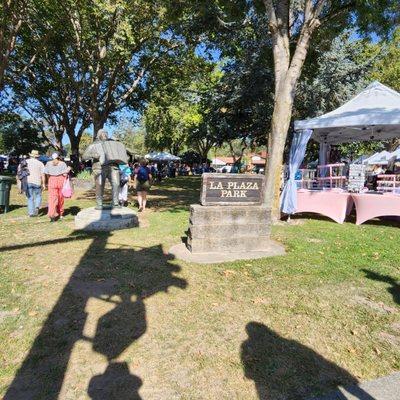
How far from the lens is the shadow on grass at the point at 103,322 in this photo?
2.97 m

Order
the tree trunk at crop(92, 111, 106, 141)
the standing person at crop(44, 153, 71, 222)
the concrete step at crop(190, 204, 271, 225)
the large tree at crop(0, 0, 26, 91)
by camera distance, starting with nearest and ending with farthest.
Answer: the concrete step at crop(190, 204, 271, 225) < the standing person at crop(44, 153, 71, 222) < the large tree at crop(0, 0, 26, 91) < the tree trunk at crop(92, 111, 106, 141)

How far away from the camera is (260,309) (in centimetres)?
439

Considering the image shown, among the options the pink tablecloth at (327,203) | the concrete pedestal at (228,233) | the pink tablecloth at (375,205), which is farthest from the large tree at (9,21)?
the pink tablecloth at (375,205)

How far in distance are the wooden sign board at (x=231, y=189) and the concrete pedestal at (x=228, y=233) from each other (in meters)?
0.14

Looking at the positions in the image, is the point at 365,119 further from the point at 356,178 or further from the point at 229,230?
the point at 229,230

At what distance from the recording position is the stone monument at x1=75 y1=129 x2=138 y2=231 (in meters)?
8.52

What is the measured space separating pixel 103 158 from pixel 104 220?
5.11 ft

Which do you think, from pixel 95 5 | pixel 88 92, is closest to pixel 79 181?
pixel 88 92

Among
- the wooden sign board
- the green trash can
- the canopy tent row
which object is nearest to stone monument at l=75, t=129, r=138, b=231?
the wooden sign board

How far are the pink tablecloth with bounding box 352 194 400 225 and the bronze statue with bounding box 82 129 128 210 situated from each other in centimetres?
638

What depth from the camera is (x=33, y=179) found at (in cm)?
1005

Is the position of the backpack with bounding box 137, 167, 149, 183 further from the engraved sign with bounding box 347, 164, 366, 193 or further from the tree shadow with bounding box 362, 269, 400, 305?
the tree shadow with bounding box 362, 269, 400, 305

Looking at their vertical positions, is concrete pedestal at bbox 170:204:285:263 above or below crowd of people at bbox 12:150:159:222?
below

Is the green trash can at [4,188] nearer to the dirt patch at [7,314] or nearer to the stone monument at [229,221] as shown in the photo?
the stone monument at [229,221]
